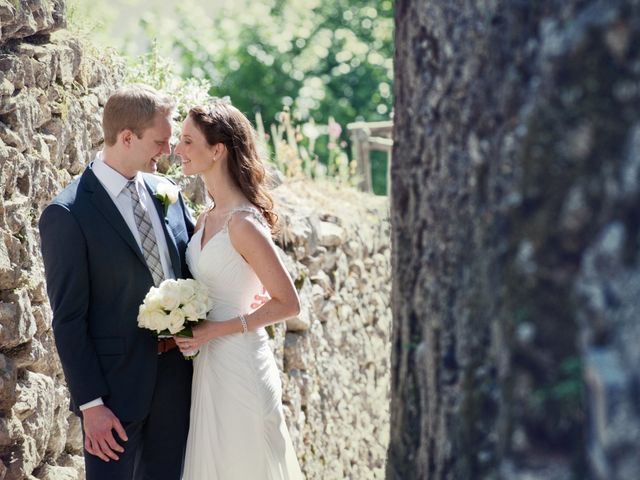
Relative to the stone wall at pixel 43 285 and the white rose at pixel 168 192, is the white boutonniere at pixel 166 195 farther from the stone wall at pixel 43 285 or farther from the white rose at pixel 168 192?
the stone wall at pixel 43 285

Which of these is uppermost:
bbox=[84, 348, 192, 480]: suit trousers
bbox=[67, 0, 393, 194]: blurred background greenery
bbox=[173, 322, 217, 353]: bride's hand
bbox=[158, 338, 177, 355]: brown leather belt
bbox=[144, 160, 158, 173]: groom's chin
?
bbox=[144, 160, 158, 173]: groom's chin

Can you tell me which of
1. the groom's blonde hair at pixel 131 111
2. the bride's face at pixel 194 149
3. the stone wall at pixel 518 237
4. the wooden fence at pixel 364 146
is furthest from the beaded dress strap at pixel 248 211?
the wooden fence at pixel 364 146

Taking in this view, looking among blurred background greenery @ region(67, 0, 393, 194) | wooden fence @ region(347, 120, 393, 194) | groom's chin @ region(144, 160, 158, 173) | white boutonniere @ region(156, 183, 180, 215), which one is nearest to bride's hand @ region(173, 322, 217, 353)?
white boutonniere @ region(156, 183, 180, 215)

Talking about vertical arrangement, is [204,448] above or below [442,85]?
below

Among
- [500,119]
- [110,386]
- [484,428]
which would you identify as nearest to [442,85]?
[500,119]

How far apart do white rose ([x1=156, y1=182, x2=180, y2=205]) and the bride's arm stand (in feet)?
0.83

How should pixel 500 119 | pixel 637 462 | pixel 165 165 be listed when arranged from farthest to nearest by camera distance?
pixel 165 165 < pixel 500 119 < pixel 637 462

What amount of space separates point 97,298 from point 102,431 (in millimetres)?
478

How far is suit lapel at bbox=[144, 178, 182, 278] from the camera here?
3971 millimetres

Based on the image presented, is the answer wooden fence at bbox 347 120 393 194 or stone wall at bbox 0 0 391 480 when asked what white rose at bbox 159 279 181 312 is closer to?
stone wall at bbox 0 0 391 480

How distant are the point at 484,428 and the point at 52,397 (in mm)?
2890

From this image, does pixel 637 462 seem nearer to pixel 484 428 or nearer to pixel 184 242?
pixel 484 428

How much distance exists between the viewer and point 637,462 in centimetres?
155

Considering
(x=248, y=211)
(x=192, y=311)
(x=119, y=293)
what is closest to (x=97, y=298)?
(x=119, y=293)
